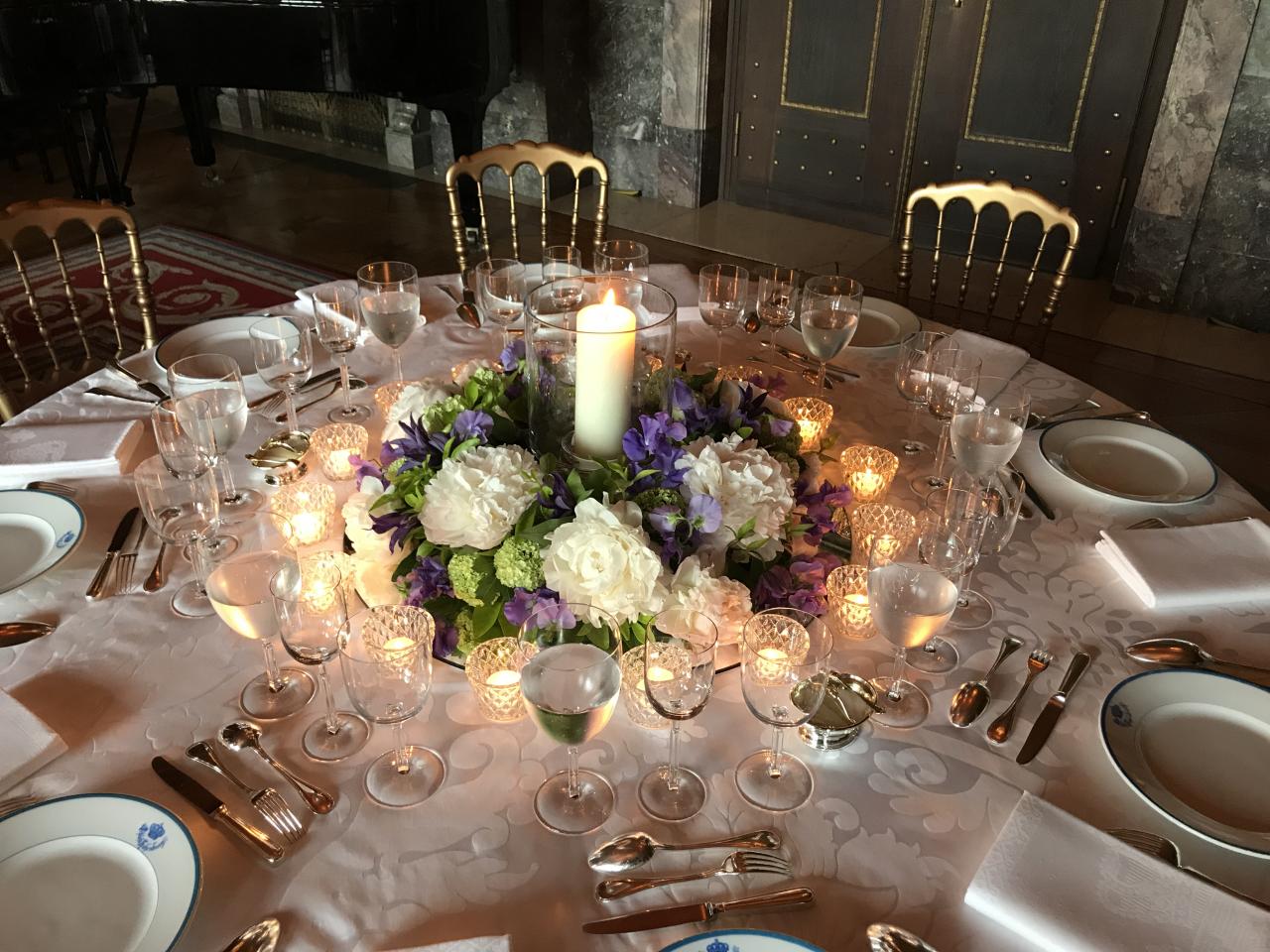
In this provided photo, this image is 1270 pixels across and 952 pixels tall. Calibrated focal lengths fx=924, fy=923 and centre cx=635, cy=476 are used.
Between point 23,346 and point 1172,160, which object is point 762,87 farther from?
point 23,346

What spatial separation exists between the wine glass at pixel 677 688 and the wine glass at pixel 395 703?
21cm

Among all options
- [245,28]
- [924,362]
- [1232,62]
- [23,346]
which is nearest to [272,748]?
[924,362]

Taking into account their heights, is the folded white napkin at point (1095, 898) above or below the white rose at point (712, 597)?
below

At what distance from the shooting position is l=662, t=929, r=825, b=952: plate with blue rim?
0.72m

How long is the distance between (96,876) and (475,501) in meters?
0.46

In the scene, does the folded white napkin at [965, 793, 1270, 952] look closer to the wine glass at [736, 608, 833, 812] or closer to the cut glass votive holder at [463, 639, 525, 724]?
the wine glass at [736, 608, 833, 812]

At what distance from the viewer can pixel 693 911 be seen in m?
0.76

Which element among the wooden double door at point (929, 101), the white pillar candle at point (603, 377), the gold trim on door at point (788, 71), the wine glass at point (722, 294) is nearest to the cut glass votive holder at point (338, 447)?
the white pillar candle at point (603, 377)

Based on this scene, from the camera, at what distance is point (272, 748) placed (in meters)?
0.90

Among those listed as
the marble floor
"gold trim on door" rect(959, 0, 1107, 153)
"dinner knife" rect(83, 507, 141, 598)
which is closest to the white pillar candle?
"dinner knife" rect(83, 507, 141, 598)

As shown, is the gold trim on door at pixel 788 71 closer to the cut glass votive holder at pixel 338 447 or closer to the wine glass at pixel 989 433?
the wine glass at pixel 989 433

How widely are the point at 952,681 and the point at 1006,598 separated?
0.58 feet

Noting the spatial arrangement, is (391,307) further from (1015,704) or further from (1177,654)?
(1177,654)

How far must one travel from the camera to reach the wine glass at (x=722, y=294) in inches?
57.6
